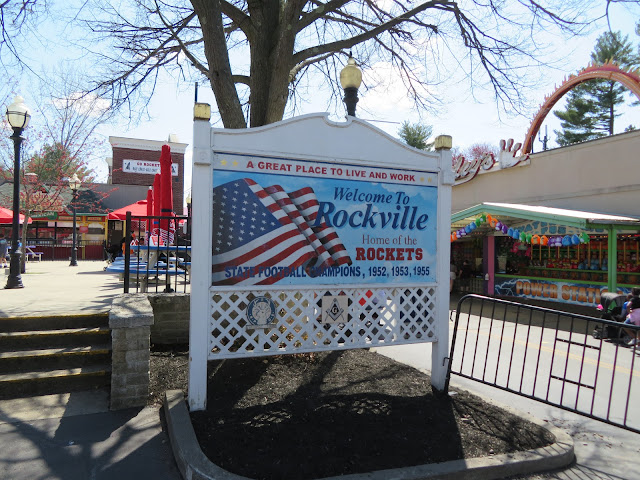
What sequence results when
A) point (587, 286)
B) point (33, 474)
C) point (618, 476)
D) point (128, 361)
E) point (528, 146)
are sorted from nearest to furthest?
point (33, 474) < point (618, 476) < point (128, 361) < point (587, 286) < point (528, 146)

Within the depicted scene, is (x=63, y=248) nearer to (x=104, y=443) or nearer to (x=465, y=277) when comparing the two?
(x=465, y=277)

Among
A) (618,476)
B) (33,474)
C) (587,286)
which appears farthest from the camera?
(587,286)

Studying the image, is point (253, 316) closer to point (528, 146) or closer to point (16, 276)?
point (16, 276)

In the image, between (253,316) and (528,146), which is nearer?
(253,316)

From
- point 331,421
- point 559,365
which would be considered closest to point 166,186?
point 331,421

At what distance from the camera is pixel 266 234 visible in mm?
4324

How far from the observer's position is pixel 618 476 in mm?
3416

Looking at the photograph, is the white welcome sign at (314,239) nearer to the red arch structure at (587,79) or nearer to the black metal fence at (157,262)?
the black metal fence at (157,262)

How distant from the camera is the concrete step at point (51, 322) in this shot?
5043 mm

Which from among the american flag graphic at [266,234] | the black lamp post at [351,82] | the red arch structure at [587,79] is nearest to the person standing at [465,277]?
the red arch structure at [587,79]

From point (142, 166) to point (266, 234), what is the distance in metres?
34.3

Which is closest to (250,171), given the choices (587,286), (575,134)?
(587,286)

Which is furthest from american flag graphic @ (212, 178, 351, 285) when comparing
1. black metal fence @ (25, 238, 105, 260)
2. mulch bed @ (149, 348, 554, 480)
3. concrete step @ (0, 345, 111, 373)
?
black metal fence @ (25, 238, 105, 260)

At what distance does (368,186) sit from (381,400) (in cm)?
231
